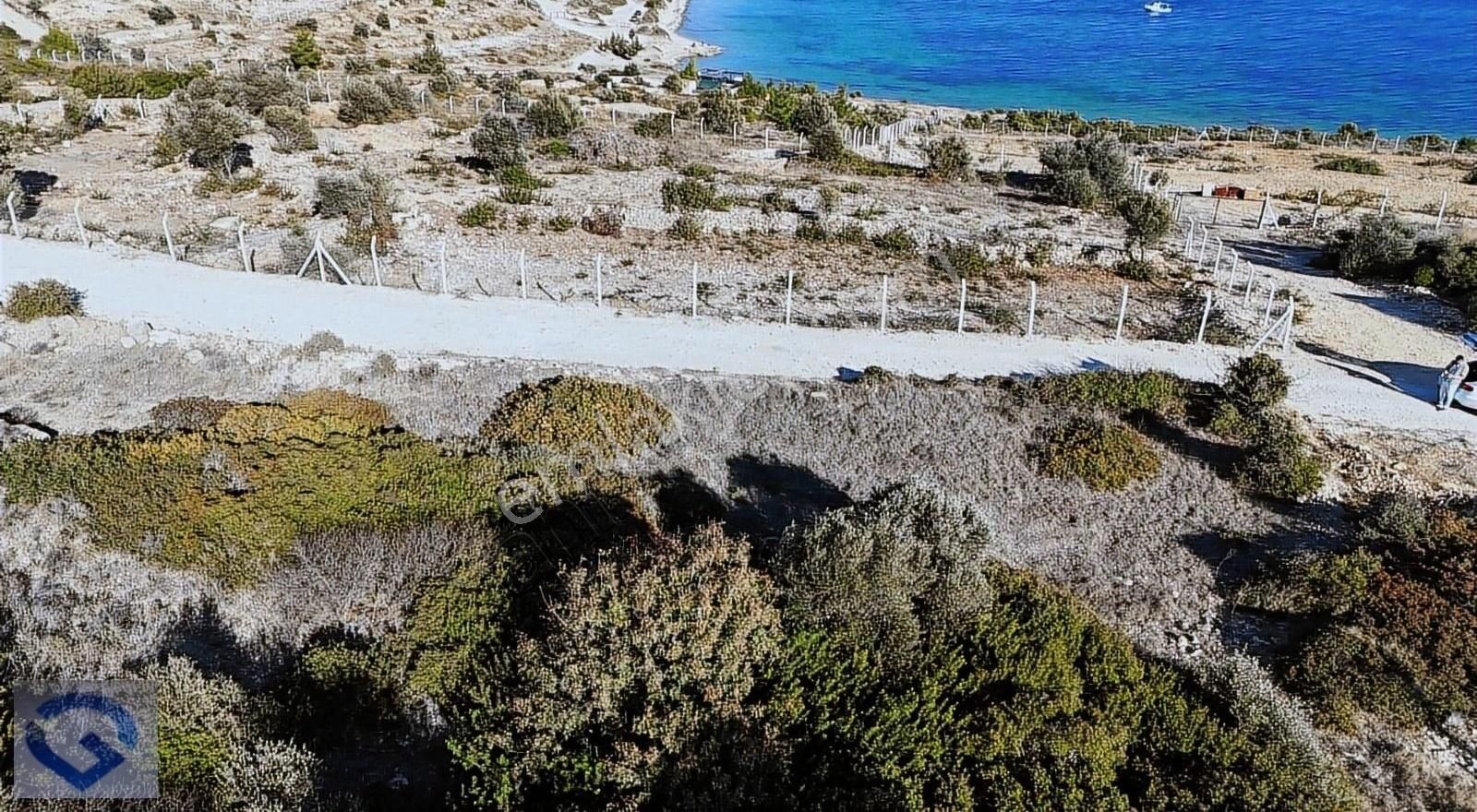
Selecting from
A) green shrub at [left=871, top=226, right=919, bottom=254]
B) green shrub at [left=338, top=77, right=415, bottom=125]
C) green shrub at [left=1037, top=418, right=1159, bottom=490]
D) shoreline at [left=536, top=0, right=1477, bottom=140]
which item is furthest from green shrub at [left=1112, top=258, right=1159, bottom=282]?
shoreline at [left=536, top=0, right=1477, bottom=140]

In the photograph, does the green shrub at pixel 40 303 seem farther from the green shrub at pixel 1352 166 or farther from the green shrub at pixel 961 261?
the green shrub at pixel 1352 166

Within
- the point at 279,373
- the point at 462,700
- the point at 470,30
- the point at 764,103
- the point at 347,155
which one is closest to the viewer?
the point at 462,700

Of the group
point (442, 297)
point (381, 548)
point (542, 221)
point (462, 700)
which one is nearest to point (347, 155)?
point (542, 221)

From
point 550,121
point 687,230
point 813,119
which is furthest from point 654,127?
point 687,230

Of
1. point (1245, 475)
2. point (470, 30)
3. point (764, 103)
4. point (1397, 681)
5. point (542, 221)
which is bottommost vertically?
point (1397, 681)

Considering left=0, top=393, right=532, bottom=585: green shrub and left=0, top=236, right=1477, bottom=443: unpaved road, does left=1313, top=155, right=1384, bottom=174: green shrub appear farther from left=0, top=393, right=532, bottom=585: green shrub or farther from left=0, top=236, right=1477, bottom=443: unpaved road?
left=0, top=393, right=532, bottom=585: green shrub

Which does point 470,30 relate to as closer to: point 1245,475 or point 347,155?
point 347,155

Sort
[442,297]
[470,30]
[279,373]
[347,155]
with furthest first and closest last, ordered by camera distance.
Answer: [470,30]
[347,155]
[442,297]
[279,373]
